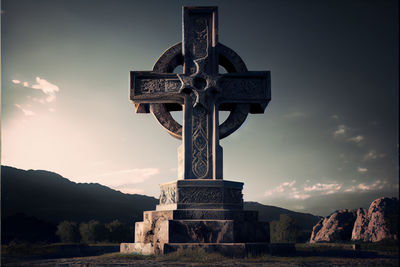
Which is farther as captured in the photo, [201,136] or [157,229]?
[201,136]

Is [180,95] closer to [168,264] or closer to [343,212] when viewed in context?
[168,264]

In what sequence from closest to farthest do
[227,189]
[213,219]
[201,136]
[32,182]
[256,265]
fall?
[256,265], [213,219], [227,189], [201,136], [32,182]

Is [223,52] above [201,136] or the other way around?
above

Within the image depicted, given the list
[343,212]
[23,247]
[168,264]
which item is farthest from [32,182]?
[168,264]

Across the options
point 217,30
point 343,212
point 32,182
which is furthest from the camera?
point 32,182

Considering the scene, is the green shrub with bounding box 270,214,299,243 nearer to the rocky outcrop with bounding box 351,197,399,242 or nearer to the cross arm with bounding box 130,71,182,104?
the rocky outcrop with bounding box 351,197,399,242

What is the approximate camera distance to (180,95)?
9.13 metres

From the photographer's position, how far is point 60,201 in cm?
5016

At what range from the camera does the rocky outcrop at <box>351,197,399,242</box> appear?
23.5 metres

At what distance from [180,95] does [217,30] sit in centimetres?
204

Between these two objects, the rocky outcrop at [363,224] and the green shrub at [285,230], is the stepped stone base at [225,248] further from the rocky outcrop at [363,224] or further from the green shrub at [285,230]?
the green shrub at [285,230]

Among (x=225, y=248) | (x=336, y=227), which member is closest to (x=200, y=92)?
(x=225, y=248)

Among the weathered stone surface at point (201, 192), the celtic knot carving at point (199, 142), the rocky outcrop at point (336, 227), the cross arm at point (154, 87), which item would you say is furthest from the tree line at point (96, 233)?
the weathered stone surface at point (201, 192)

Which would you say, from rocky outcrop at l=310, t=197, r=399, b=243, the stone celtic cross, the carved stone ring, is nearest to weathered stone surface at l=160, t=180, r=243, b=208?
the stone celtic cross
